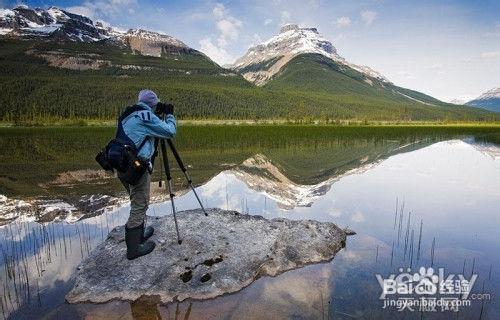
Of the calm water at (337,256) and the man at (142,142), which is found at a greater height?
the man at (142,142)

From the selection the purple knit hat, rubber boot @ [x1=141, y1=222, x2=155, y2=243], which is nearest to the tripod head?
the purple knit hat

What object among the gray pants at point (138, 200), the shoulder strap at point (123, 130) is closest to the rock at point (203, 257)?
the gray pants at point (138, 200)

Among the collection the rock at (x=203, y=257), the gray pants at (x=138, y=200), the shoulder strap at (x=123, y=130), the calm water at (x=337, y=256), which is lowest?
the calm water at (x=337, y=256)

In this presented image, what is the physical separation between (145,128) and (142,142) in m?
0.28

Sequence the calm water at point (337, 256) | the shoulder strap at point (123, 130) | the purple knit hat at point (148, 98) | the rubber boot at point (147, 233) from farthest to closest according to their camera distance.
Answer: the rubber boot at point (147, 233), the purple knit hat at point (148, 98), the shoulder strap at point (123, 130), the calm water at point (337, 256)

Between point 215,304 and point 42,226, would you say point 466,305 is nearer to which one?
point 215,304

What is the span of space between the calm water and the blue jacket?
114 inches

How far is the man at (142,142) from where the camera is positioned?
7.38m

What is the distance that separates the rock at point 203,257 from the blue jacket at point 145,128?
2.21 m

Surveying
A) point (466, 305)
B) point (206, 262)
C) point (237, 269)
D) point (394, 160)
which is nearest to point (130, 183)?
point (206, 262)

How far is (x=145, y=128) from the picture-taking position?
294 inches

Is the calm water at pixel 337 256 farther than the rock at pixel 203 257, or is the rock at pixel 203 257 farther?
the rock at pixel 203 257

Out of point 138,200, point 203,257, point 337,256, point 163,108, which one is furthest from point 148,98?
point 337,256

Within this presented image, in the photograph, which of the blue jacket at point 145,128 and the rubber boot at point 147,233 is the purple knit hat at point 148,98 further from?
the rubber boot at point 147,233
